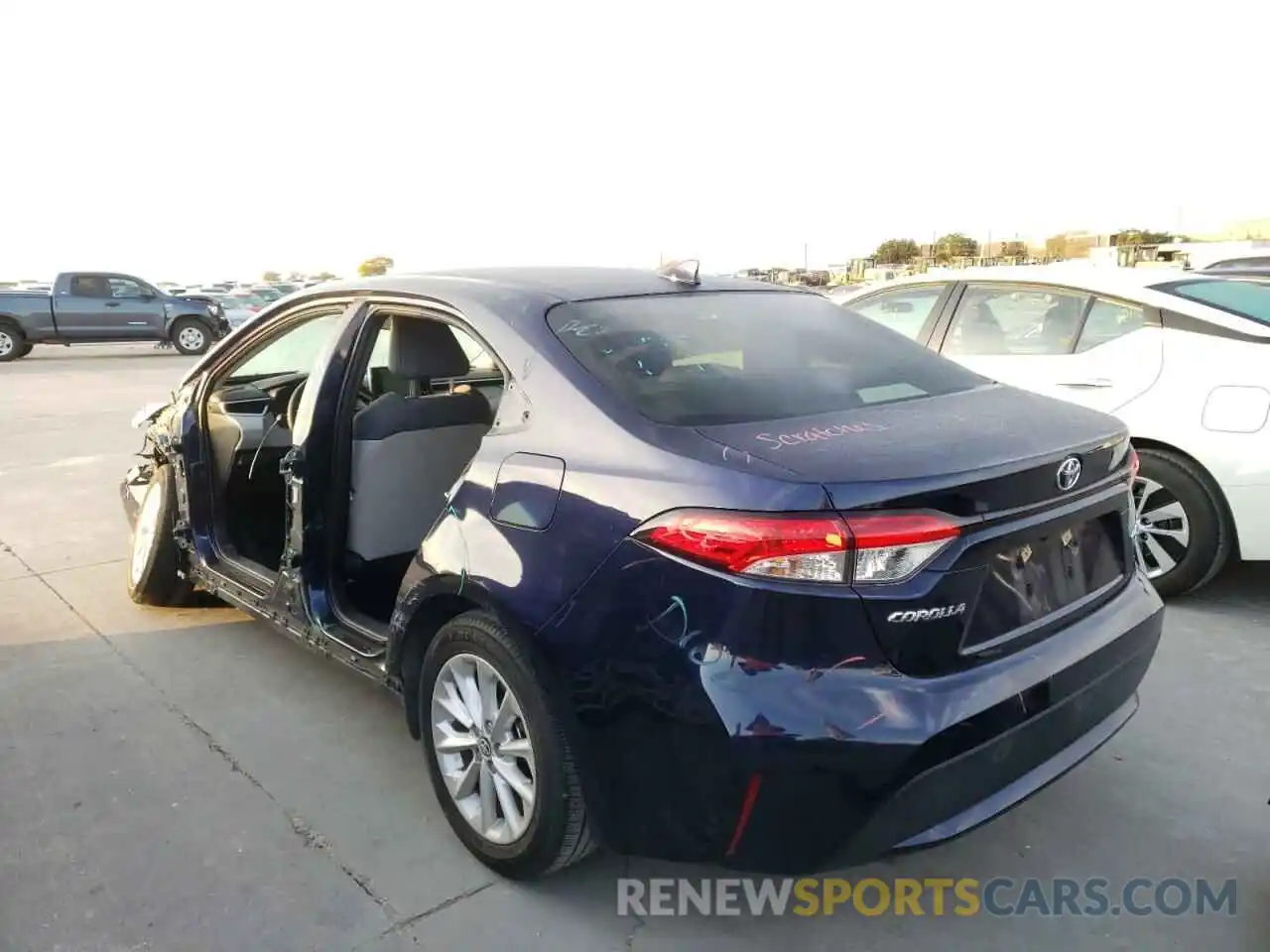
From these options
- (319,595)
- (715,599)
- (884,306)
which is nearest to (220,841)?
(319,595)

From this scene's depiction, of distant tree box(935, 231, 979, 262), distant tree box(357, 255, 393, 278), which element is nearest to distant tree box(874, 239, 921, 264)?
distant tree box(935, 231, 979, 262)

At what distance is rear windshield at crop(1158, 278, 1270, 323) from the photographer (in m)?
4.55

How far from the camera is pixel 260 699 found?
363 cm

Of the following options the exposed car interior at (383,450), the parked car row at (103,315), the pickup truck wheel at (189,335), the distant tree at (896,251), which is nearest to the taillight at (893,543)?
the exposed car interior at (383,450)

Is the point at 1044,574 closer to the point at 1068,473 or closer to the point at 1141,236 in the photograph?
the point at 1068,473

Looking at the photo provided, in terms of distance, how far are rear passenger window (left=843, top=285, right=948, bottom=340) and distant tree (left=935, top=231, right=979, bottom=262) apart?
136 feet

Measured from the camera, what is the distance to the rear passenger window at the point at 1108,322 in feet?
15.5

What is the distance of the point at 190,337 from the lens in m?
21.3

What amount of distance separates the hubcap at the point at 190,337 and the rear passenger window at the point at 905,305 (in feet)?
61.6

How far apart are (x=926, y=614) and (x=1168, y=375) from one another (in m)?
3.17

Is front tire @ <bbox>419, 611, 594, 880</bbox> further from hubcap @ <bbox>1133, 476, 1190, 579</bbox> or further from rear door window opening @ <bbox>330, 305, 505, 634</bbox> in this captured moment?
hubcap @ <bbox>1133, 476, 1190, 579</bbox>

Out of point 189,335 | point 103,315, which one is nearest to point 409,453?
point 103,315

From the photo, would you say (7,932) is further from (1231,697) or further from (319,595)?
(1231,697)

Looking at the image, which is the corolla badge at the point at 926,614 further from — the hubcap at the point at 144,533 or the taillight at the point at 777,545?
the hubcap at the point at 144,533
